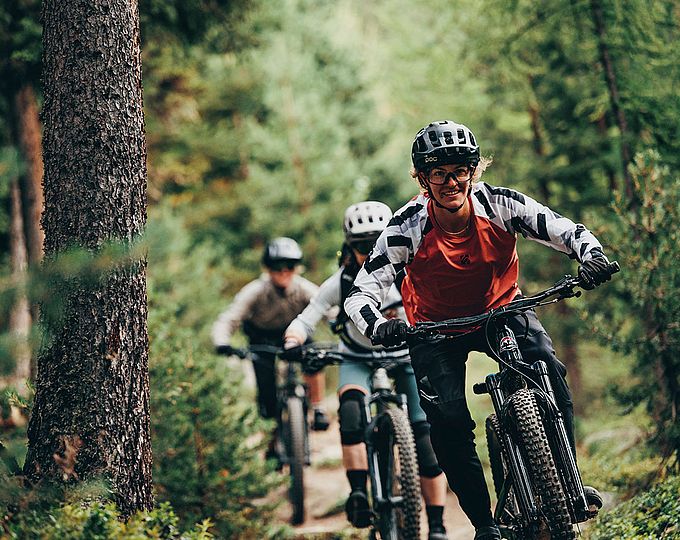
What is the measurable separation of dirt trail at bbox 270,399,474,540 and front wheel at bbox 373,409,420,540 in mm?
1684

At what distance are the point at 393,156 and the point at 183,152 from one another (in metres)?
6.21

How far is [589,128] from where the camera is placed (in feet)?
44.6

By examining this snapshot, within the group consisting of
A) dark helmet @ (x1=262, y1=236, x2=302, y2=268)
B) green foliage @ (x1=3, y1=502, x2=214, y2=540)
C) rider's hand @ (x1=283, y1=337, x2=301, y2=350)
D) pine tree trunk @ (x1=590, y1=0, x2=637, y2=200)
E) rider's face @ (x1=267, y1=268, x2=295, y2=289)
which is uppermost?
pine tree trunk @ (x1=590, y1=0, x2=637, y2=200)

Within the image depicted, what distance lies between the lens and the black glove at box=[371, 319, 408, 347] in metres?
4.39

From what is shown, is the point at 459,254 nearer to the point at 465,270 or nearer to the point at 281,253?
the point at 465,270

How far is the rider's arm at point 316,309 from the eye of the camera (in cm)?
651

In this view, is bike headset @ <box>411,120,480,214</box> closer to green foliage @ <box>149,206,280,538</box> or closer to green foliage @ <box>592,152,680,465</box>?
green foliage @ <box>592,152,680,465</box>

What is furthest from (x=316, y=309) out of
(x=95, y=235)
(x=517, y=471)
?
(x=517, y=471)

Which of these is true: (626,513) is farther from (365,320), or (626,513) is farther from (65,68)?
(65,68)

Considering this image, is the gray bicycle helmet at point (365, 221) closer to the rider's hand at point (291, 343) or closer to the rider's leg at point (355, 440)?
the rider's hand at point (291, 343)

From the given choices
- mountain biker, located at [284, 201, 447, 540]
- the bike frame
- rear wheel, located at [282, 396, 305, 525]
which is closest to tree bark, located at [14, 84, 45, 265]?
the bike frame

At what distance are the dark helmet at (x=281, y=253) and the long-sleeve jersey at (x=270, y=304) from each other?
346mm

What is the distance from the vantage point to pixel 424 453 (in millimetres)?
6160

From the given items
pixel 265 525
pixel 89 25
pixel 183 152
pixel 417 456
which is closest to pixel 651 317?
pixel 417 456
